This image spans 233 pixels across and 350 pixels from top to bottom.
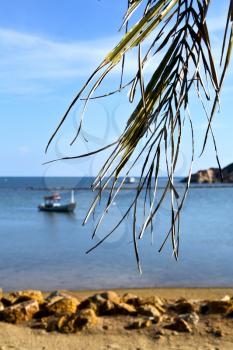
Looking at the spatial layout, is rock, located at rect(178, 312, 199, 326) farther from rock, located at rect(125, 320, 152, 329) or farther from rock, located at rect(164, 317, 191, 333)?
rock, located at rect(125, 320, 152, 329)

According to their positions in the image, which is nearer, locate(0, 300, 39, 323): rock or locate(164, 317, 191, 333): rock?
locate(164, 317, 191, 333): rock

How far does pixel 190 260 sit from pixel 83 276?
→ 436 centimetres

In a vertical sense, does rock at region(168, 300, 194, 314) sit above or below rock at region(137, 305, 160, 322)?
below

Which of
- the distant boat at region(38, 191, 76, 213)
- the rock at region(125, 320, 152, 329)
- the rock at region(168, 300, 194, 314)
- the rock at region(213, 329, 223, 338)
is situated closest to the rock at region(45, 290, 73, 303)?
the rock at region(168, 300, 194, 314)

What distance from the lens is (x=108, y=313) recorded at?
7035 mm

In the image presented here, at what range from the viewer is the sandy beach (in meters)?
5.93

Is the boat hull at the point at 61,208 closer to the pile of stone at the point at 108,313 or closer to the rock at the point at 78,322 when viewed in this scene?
the pile of stone at the point at 108,313

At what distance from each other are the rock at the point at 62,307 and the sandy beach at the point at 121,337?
44cm

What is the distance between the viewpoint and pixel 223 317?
6785 mm

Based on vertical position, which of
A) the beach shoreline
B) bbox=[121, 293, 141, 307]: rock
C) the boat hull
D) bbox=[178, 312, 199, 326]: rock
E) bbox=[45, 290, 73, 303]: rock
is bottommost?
the beach shoreline

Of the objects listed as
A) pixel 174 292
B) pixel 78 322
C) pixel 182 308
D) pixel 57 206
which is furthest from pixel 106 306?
pixel 57 206

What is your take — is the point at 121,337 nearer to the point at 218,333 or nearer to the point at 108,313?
the point at 108,313

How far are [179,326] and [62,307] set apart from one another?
5.41 ft

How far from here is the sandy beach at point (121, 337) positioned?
5.93m
